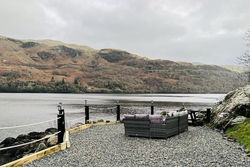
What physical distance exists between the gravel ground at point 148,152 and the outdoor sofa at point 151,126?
352 millimetres

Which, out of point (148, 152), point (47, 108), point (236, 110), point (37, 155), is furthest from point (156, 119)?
point (47, 108)

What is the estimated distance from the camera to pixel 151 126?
11.7 meters

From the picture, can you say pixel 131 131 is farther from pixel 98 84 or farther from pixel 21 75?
pixel 21 75

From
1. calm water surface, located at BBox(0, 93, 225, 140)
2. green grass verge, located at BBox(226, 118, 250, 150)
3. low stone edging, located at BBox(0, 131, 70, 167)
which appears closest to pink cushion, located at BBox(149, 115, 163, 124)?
green grass verge, located at BBox(226, 118, 250, 150)

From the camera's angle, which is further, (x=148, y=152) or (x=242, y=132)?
(x=242, y=132)

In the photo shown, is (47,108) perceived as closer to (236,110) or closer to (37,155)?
(236,110)

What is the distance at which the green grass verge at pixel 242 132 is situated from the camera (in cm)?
991

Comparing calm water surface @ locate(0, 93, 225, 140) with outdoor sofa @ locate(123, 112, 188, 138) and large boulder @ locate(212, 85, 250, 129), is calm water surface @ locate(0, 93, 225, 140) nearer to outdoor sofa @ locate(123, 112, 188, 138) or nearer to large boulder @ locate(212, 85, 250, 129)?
large boulder @ locate(212, 85, 250, 129)

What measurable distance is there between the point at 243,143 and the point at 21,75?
19126 centimetres

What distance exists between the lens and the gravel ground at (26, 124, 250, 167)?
7500 mm

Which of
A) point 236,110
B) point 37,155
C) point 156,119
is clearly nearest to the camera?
point 37,155

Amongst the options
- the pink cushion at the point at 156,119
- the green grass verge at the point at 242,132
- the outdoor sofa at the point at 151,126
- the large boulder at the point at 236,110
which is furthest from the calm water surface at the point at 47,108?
the pink cushion at the point at 156,119

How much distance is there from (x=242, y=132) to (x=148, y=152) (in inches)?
198

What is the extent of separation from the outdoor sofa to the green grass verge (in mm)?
2743
